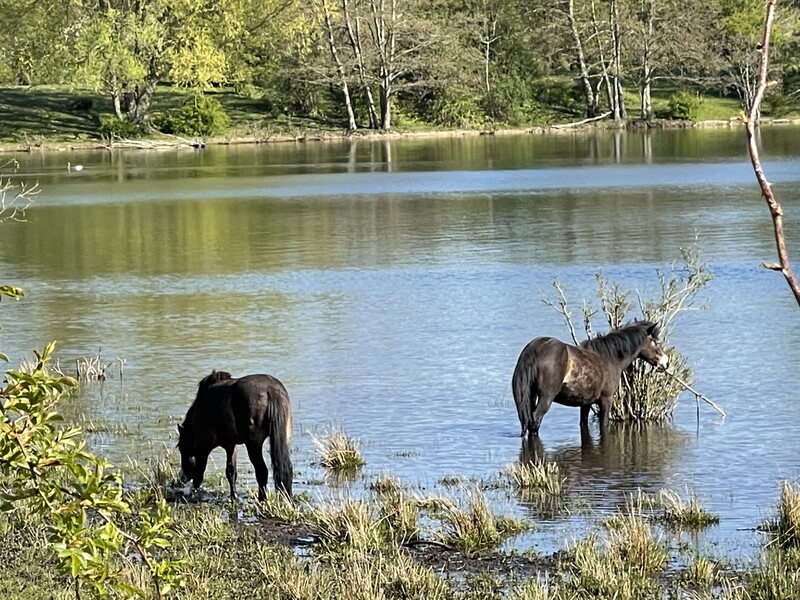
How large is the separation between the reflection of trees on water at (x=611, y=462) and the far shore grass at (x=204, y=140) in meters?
58.4

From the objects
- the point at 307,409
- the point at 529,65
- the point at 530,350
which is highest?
the point at 529,65

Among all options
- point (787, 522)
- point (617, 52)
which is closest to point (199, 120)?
point (617, 52)

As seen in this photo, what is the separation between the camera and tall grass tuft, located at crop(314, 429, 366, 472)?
11633mm

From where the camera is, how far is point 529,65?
273 feet

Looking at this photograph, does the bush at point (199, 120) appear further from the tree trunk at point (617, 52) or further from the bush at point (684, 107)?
the bush at point (684, 107)

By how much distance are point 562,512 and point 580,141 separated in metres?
60.2

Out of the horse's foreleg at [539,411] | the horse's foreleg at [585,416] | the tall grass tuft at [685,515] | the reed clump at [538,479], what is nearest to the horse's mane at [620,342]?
the horse's foreleg at [585,416]

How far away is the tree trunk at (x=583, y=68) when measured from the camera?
80.2m

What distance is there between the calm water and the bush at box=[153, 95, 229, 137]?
22951 millimetres

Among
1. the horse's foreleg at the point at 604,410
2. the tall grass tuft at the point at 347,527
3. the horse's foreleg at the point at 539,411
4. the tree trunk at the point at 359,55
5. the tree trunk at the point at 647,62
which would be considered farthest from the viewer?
the tree trunk at the point at 647,62

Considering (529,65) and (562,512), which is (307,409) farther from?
(529,65)

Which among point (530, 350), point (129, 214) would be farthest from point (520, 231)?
point (530, 350)

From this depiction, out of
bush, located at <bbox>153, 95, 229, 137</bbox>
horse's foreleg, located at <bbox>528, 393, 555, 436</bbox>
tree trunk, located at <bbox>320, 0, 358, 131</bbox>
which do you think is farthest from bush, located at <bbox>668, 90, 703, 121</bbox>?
horse's foreleg, located at <bbox>528, 393, 555, 436</bbox>

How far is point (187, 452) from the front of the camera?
10250 mm
